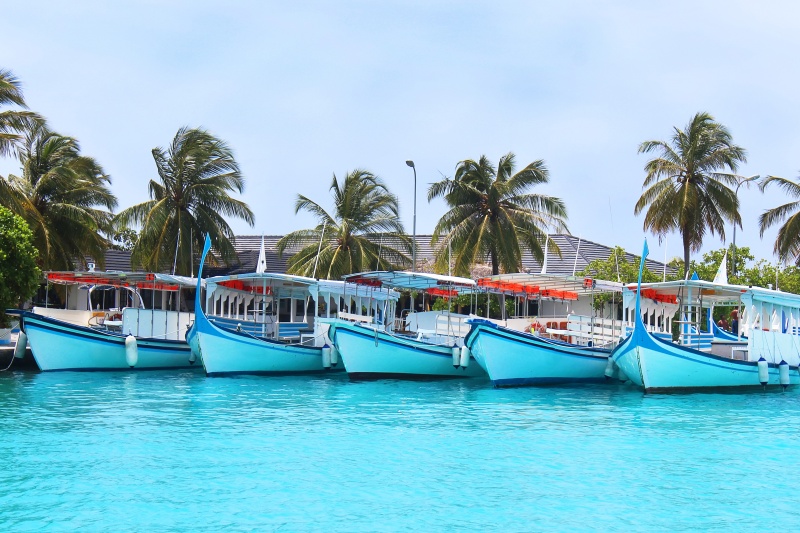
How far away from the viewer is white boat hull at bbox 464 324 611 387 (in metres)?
22.5

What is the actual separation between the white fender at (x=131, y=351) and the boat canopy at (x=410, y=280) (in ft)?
21.6

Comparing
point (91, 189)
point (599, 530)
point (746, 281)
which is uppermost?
point (91, 189)

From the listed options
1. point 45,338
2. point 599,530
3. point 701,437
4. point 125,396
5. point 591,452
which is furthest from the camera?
point 45,338

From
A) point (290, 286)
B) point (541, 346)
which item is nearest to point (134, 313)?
point (290, 286)

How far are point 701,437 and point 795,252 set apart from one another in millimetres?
27375

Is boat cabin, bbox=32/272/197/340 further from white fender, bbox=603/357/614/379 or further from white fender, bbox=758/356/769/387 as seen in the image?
white fender, bbox=758/356/769/387

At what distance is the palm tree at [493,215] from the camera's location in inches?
1410

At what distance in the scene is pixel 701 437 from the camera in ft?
49.7

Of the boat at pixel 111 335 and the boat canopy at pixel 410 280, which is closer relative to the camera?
the boat canopy at pixel 410 280

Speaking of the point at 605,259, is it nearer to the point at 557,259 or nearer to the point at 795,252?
the point at 557,259

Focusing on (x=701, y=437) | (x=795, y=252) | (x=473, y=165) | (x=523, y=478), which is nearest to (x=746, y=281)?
(x=795, y=252)

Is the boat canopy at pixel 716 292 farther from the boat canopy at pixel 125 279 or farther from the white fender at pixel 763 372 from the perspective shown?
the boat canopy at pixel 125 279

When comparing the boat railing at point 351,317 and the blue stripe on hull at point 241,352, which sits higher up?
the boat railing at point 351,317

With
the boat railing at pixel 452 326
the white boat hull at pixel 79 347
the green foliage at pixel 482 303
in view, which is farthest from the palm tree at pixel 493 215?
the white boat hull at pixel 79 347
